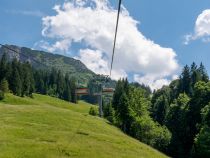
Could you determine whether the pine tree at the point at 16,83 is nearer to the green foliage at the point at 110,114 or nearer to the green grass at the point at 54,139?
the green foliage at the point at 110,114

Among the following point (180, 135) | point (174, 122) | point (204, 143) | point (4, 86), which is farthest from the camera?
point (4, 86)

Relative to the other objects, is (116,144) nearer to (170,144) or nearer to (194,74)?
(170,144)

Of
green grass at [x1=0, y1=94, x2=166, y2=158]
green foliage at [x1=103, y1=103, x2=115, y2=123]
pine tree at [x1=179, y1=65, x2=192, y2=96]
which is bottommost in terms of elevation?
green grass at [x1=0, y1=94, x2=166, y2=158]

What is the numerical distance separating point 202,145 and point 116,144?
23209mm

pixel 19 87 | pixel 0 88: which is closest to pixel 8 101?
pixel 0 88

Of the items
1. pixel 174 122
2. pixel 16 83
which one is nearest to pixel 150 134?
pixel 174 122

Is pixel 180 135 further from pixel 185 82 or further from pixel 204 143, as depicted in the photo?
pixel 185 82

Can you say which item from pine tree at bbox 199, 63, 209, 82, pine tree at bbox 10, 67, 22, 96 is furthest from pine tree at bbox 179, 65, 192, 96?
pine tree at bbox 10, 67, 22, 96

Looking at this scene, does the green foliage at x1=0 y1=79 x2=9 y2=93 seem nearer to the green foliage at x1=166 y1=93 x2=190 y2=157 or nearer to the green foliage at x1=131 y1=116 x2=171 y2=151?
the green foliage at x1=131 y1=116 x2=171 y2=151

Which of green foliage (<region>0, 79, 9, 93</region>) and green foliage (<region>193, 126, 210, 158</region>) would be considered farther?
green foliage (<region>0, 79, 9, 93</region>)

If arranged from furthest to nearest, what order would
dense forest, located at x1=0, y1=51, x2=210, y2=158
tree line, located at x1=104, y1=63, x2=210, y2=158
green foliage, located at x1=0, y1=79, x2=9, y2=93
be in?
green foliage, located at x1=0, y1=79, x2=9, y2=93 < tree line, located at x1=104, y1=63, x2=210, y2=158 < dense forest, located at x1=0, y1=51, x2=210, y2=158

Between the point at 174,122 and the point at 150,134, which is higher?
the point at 174,122

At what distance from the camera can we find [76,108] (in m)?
Result: 189

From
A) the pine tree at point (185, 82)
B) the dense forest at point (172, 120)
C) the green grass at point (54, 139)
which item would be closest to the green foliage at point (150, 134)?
the dense forest at point (172, 120)
